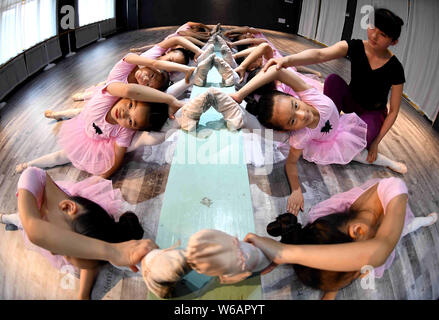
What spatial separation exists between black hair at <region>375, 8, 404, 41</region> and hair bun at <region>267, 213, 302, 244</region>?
1006 millimetres

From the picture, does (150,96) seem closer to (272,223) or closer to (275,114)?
(275,114)

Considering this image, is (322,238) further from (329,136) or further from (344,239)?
(329,136)

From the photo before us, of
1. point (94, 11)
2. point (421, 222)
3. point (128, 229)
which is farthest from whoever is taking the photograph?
point (94, 11)

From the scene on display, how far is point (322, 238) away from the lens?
3.25 feet

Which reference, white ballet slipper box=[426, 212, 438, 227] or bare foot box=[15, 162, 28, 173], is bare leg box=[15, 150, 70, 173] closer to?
bare foot box=[15, 162, 28, 173]

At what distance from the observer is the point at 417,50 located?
2.78 meters


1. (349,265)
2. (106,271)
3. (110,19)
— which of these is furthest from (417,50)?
(110,19)

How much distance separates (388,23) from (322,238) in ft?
3.55

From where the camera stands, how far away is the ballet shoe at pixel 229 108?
163 centimetres

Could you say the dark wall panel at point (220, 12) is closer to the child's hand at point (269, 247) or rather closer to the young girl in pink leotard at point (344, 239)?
the young girl in pink leotard at point (344, 239)

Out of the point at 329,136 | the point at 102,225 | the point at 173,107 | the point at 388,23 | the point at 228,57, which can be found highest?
the point at 388,23

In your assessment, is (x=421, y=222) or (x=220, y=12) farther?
(x=220, y=12)

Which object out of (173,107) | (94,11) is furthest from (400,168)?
(94,11)
